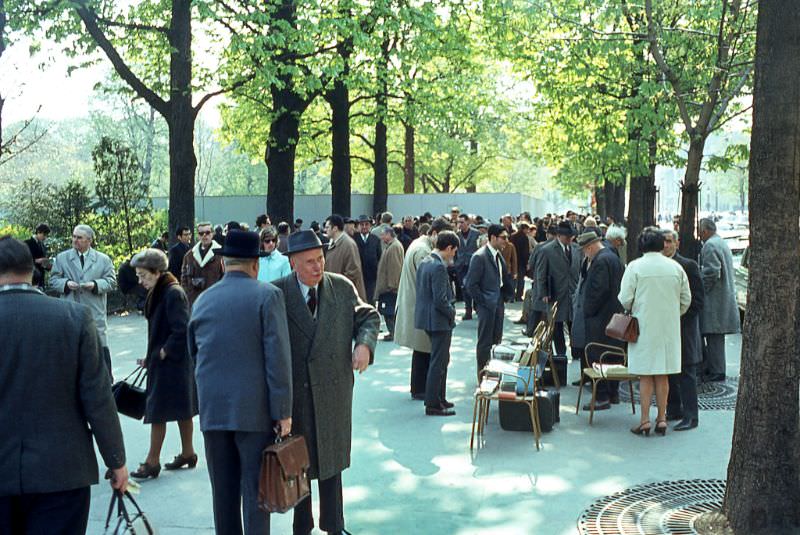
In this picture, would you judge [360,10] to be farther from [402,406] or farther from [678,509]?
[678,509]

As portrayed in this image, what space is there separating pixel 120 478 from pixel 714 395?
7.91 m

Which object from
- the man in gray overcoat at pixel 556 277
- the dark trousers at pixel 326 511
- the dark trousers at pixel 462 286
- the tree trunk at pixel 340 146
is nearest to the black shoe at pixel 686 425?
the man in gray overcoat at pixel 556 277

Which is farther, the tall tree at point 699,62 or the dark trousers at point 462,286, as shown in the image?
the dark trousers at point 462,286

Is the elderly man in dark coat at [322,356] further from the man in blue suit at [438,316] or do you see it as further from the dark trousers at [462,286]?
the dark trousers at [462,286]

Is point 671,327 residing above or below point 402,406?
above

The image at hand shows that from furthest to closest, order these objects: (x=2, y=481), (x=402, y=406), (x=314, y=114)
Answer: (x=314, y=114) < (x=402, y=406) < (x=2, y=481)

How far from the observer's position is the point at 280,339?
200 inches

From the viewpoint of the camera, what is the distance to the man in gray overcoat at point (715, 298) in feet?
36.1

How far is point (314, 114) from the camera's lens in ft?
117

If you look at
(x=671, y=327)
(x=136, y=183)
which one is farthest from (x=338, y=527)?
(x=136, y=183)

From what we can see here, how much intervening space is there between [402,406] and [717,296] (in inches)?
164

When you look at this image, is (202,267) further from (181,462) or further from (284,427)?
(284,427)

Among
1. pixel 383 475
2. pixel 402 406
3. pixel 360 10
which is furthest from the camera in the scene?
pixel 360 10

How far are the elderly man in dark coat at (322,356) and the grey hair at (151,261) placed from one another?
202cm
